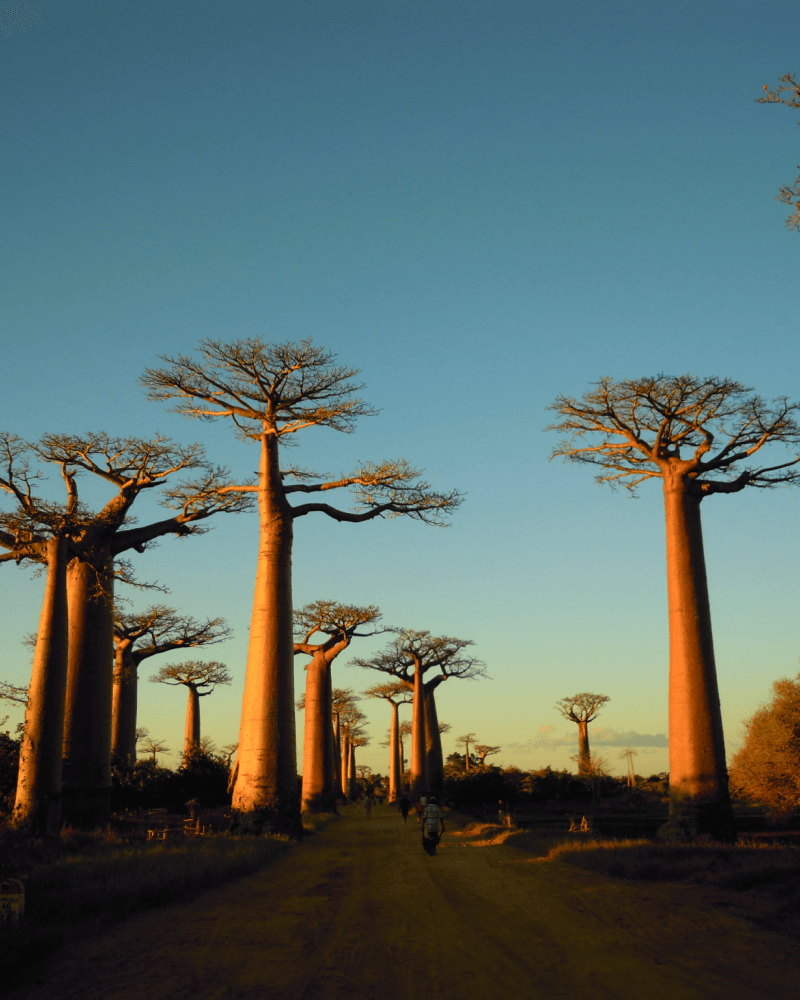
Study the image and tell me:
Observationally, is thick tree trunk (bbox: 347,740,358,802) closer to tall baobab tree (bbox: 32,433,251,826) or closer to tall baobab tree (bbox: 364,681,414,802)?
tall baobab tree (bbox: 364,681,414,802)

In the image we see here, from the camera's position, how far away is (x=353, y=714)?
212ft

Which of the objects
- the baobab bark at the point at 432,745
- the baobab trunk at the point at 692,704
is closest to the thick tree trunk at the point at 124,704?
the baobab bark at the point at 432,745

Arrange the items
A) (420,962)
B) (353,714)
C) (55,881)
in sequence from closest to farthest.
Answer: (420,962)
(55,881)
(353,714)

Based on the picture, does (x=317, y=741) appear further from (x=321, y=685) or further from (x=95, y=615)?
(x=95, y=615)

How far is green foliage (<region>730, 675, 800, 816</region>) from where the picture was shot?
21.1 meters

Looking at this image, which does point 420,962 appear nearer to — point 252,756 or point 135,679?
point 252,756

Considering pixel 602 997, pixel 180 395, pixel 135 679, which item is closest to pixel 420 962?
pixel 602 997

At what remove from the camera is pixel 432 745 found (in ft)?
155

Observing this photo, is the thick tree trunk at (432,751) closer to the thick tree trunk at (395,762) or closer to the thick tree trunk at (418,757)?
the thick tree trunk at (418,757)

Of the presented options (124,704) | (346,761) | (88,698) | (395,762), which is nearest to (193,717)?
(124,704)

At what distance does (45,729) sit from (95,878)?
6.84 m

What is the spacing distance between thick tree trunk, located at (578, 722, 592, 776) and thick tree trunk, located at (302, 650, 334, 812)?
64.4ft

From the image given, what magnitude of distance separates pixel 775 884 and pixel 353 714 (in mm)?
57961

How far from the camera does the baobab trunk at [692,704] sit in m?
16.5
